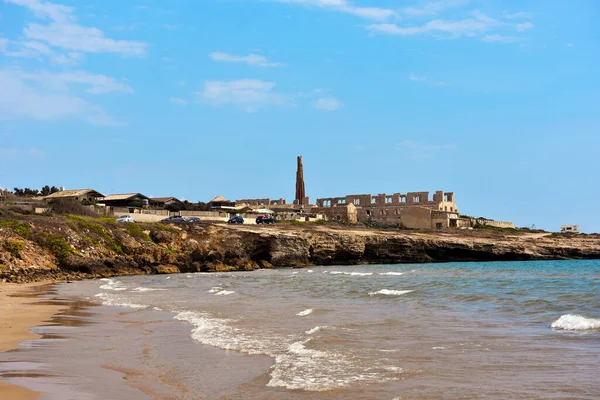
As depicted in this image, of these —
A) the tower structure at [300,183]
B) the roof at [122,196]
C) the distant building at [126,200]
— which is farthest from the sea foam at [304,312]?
the tower structure at [300,183]

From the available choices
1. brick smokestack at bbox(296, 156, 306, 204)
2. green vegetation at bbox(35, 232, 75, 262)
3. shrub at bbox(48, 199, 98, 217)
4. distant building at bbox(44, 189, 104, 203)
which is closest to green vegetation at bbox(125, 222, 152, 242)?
green vegetation at bbox(35, 232, 75, 262)

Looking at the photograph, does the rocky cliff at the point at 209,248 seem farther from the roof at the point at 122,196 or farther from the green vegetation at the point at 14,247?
the roof at the point at 122,196

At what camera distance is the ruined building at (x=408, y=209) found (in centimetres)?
8069

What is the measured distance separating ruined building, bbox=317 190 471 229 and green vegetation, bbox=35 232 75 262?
175ft

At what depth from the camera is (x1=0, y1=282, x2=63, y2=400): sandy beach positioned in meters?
7.64

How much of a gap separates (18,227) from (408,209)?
5785cm

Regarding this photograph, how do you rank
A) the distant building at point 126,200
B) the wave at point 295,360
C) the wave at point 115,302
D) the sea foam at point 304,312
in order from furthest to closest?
the distant building at point 126,200 < the wave at point 115,302 < the sea foam at point 304,312 < the wave at point 295,360

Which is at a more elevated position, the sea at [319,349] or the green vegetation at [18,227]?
the green vegetation at [18,227]

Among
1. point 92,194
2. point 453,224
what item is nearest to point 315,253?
point 453,224

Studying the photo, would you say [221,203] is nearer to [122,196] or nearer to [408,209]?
[122,196]

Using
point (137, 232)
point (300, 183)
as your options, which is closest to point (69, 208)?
point (137, 232)

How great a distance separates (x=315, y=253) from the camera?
55312 millimetres

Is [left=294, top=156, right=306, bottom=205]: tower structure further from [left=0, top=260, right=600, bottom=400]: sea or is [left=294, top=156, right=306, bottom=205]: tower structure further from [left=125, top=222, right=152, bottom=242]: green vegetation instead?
[left=0, top=260, right=600, bottom=400]: sea

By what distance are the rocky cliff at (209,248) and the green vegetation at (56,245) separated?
56mm
